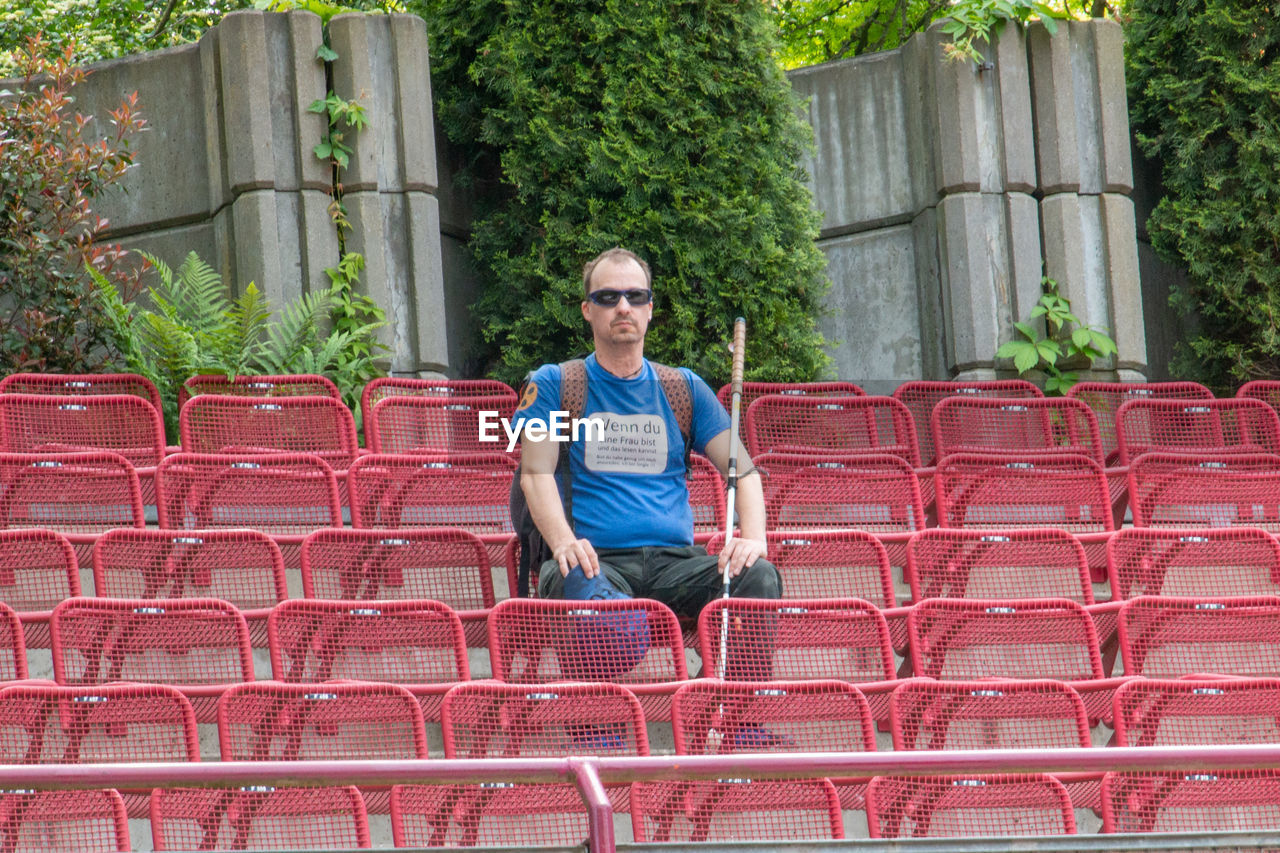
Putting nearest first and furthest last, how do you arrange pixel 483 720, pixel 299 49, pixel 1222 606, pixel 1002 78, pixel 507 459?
pixel 483 720 < pixel 1222 606 < pixel 507 459 < pixel 299 49 < pixel 1002 78

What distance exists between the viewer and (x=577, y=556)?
16.7 feet

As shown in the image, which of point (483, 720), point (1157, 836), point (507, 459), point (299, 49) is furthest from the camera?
point (299, 49)

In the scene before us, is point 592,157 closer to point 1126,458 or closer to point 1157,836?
point 1126,458

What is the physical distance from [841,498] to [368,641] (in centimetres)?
230

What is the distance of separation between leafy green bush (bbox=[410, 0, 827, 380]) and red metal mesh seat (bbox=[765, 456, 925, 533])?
209 centimetres

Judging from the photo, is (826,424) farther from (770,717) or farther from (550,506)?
(770,717)

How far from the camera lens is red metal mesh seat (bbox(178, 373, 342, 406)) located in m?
7.45

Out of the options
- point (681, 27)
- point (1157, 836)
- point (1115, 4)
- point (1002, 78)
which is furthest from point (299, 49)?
point (1115, 4)

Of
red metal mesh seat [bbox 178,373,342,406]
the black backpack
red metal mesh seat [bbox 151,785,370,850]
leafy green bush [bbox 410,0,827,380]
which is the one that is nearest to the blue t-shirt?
the black backpack

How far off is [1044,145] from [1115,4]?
5177 mm

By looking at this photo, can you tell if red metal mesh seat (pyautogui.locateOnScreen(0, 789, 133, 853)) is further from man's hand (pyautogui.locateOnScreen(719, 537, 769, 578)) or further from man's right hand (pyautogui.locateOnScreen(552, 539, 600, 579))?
man's hand (pyautogui.locateOnScreen(719, 537, 769, 578))

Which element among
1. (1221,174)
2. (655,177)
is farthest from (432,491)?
(1221,174)

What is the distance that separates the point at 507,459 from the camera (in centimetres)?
652

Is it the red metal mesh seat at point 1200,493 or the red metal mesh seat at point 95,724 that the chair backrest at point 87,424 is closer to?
the red metal mesh seat at point 95,724
